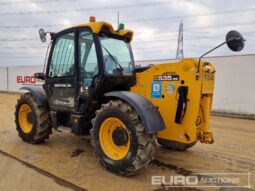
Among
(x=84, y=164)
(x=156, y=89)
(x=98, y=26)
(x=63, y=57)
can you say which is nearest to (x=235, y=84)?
(x=156, y=89)

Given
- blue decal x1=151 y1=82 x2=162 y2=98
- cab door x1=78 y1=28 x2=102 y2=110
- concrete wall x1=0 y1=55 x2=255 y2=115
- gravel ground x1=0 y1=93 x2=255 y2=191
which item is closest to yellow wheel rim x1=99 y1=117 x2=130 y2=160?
gravel ground x1=0 y1=93 x2=255 y2=191

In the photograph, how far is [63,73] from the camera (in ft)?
18.7

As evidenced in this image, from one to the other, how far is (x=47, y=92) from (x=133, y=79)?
194 cm

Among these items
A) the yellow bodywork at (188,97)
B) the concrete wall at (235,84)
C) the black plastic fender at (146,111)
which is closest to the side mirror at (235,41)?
the yellow bodywork at (188,97)

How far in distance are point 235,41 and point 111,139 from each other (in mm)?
2345

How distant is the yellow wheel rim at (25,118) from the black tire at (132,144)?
2.59 metres

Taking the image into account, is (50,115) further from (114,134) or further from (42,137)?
(114,134)

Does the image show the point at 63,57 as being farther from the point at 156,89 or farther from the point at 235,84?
the point at 235,84

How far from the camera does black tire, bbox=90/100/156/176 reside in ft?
13.7

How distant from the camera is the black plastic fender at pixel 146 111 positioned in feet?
13.8

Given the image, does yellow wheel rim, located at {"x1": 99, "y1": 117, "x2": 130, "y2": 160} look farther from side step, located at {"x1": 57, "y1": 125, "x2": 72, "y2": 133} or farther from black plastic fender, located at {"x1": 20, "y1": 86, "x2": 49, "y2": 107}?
black plastic fender, located at {"x1": 20, "y1": 86, "x2": 49, "y2": 107}

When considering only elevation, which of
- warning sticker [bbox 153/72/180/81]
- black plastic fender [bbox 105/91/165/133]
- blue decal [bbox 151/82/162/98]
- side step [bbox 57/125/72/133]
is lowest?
side step [bbox 57/125/72/133]

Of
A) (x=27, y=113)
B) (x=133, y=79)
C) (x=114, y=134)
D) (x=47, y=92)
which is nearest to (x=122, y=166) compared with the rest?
(x=114, y=134)

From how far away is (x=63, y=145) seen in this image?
6113 millimetres
